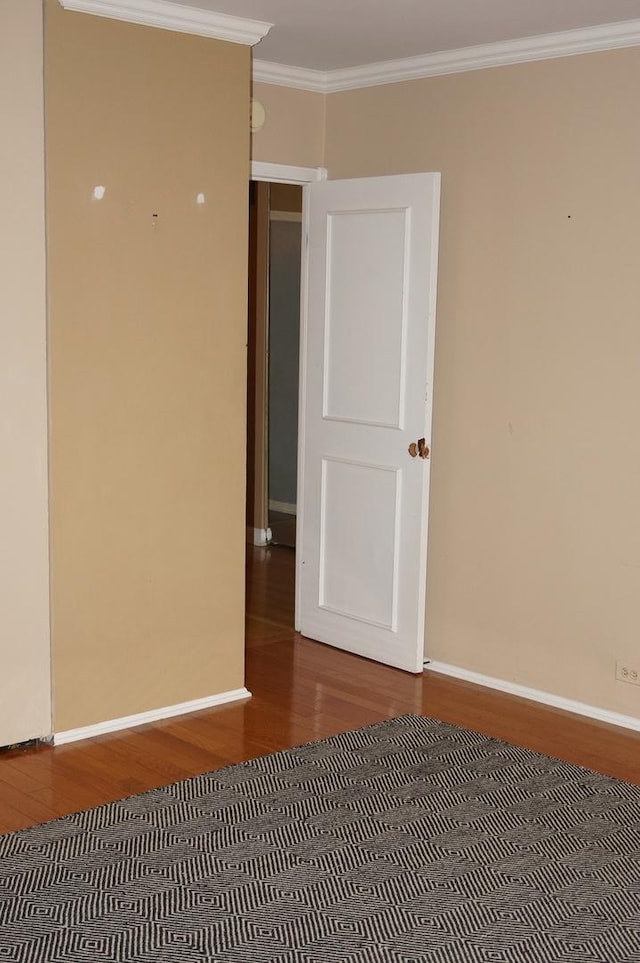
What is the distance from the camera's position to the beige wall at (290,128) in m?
5.02

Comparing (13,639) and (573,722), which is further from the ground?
(13,639)

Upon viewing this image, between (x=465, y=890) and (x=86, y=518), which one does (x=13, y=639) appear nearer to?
(x=86, y=518)

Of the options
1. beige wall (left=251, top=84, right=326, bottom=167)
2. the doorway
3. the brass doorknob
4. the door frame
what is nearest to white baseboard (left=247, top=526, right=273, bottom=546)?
the doorway

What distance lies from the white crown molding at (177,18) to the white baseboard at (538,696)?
2.77 meters

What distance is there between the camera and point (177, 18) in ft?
13.2

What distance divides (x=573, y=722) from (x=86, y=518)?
6.75 ft

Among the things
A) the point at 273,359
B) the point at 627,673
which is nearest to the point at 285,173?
the point at 627,673

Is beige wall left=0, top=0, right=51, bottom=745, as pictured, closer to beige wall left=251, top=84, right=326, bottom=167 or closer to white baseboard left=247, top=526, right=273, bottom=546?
beige wall left=251, top=84, right=326, bottom=167

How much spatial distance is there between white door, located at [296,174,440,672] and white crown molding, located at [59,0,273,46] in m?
0.92

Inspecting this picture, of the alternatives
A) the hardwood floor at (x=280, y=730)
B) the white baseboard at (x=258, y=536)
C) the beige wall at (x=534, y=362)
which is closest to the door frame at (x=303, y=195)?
the beige wall at (x=534, y=362)

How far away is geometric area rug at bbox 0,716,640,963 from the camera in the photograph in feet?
9.10

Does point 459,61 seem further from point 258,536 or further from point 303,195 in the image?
point 258,536

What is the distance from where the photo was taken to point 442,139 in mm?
4820

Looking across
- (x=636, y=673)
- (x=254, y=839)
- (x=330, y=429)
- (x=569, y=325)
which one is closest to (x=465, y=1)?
(x=569, y=325)
